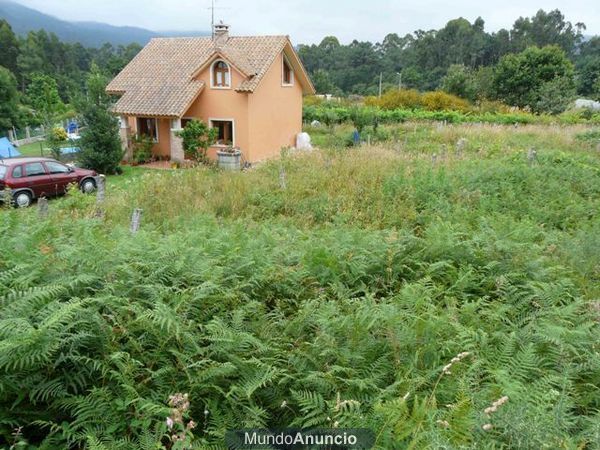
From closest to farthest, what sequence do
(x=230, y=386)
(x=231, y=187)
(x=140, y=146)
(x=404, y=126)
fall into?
(x=230, y=386)
(x=231, y=187)
(x=140, y=146)
(x=404, y=126)

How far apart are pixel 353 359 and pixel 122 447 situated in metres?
1.55

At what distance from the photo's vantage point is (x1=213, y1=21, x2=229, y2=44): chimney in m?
23.3

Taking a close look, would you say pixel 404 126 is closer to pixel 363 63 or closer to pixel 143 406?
pixel 143 406

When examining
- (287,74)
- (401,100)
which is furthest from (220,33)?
(401,100)

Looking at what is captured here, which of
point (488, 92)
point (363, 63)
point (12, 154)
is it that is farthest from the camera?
point (363, 63)

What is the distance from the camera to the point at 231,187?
10383 millimetres

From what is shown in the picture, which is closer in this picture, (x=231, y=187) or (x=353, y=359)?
(x=353, y=359)

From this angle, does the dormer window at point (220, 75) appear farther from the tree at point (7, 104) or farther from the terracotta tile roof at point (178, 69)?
the tree at point (7, 104)

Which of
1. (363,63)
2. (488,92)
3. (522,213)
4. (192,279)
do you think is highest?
(363,63)

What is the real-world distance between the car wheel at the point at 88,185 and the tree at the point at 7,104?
2216cm

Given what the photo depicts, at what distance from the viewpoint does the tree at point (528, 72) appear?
4278cm

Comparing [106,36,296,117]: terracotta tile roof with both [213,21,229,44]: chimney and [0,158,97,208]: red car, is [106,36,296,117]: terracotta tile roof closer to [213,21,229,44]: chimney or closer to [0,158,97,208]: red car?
[213,21,229,44]: chimney

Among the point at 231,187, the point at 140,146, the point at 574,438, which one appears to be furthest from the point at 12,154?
the point at 574,438

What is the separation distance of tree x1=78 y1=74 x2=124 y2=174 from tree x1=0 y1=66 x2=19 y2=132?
745 inches
